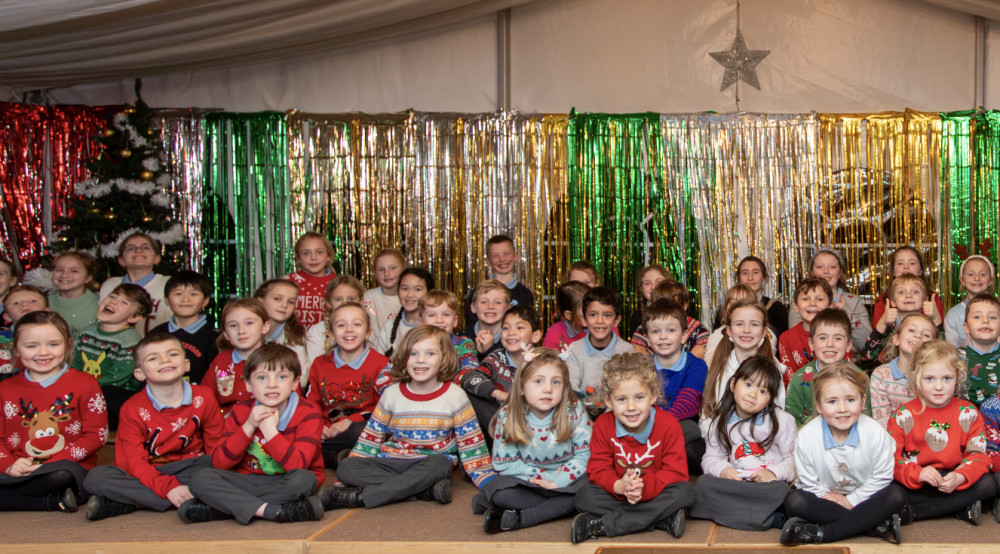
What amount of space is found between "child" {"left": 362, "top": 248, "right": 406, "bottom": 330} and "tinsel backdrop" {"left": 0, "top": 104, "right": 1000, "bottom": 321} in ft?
3.35

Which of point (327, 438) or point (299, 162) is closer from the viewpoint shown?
point (327, 438)

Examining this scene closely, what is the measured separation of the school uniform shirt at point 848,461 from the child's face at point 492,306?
1.92m

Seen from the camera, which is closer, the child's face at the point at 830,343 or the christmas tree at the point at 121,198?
the child's face at the point at 830,343

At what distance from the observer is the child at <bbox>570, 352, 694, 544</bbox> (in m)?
3.54

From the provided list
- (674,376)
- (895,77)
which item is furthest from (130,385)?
(895,77)

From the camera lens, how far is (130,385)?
5.12 meters

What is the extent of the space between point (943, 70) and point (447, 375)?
4.53m

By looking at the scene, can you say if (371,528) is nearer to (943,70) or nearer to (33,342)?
(33,342)

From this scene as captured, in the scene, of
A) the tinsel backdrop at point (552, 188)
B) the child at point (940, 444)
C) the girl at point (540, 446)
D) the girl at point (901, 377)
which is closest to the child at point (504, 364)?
the girl at point (540, 446)

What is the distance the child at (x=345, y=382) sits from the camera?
14.8ft

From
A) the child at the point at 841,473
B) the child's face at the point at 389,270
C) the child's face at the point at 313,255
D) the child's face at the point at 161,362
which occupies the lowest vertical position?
the child at the point at 841,473

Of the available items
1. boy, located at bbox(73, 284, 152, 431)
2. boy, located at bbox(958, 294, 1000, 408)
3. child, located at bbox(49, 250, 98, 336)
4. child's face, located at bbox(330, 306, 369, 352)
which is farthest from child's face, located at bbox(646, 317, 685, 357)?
child, located at bbox(49, 250, 98, 336)

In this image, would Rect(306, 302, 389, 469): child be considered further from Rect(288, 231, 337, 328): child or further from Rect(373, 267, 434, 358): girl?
Rect(288, 231, 337, 328): child

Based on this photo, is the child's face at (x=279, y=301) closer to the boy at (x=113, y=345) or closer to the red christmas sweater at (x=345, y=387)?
the red christmas sweater at (x=345, y=387)
